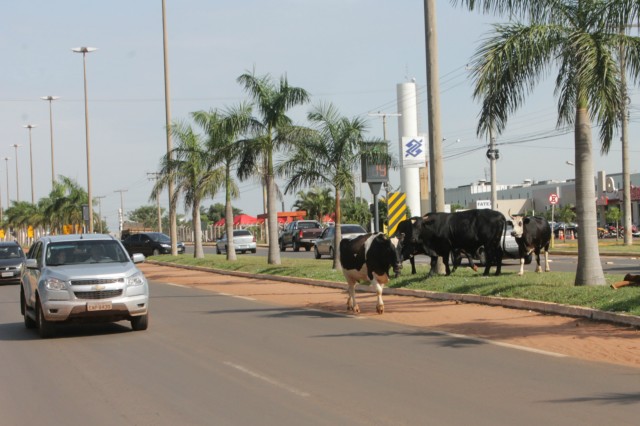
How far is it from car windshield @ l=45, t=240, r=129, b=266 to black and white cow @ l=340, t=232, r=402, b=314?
464 cm

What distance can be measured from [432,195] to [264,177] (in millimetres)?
11200

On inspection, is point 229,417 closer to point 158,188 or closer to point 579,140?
point 579,140

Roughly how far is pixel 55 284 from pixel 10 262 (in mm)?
19911

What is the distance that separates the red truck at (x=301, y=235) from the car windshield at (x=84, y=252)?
39355 mm

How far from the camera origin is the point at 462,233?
21.3 meters

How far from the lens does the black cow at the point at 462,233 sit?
2111cm

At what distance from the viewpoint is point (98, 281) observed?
48.2 feet

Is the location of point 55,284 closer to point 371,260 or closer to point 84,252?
point 84,252

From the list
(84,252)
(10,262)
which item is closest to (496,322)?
(84,252)

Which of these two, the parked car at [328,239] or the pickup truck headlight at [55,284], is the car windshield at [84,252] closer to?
the pickup truck headlight at [55,284]

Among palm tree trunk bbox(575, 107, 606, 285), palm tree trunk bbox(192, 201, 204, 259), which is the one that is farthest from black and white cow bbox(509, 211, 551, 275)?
palm tree trunk bbox(192, 201, 204, 259)

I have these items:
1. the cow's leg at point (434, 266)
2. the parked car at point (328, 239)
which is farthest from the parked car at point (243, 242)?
the cow's leg at point (434, 266)

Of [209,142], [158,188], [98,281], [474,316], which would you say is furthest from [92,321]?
[158,188]

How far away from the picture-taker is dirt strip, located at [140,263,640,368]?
12.0 metres
